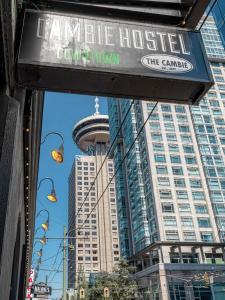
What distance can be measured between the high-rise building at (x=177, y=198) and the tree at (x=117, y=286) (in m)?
6.91

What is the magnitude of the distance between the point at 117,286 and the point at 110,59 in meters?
53.9

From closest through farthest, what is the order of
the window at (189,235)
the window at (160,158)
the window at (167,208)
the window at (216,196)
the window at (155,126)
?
1. the window at (189,235)
2. the window at (167,208)
3. the window at (216,196)
4. the window at (160,158)
5. the window at (155,126)

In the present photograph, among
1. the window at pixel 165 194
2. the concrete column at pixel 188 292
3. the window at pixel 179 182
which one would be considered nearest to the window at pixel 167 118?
the window at pixel 179 182

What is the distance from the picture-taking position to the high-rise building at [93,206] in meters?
134

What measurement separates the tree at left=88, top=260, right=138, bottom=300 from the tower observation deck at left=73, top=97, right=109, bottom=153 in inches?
3765

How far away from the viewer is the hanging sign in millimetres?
3502

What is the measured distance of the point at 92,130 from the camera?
14750 cm

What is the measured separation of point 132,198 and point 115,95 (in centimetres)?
7676

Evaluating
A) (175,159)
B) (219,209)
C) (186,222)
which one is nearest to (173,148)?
(175,159)

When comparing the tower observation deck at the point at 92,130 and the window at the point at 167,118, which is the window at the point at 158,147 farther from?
the tower observation deck at the point at 92,130

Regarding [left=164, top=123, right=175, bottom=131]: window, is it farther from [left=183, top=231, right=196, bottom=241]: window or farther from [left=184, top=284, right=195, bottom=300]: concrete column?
[left=184, top=284, right=195, bottom=300]: concrete column

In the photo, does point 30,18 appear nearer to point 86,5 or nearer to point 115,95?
point 86,5

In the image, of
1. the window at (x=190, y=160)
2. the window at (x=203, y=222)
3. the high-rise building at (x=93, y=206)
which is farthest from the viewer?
the high-rise building at (x=93, y=206)

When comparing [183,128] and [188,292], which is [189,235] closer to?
[188,292]
